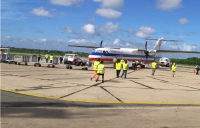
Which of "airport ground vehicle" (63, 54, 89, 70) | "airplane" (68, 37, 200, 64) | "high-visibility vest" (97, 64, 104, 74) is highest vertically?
"airplane" (68, 37, 200, 64)

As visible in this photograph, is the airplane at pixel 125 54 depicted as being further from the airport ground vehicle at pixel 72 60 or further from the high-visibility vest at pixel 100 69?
the high-visibility vest at pixel 100 69

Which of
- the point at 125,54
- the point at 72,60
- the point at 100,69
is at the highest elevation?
the point at 125,54

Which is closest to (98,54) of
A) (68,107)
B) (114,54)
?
(114,54)

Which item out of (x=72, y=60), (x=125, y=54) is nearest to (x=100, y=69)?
(x=72, y=60)

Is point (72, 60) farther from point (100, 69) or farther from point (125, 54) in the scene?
point (100, 69)

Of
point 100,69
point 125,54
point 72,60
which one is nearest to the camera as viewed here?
point 100,69

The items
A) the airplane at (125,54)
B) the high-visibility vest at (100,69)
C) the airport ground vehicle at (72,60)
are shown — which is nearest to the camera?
the high-visibility vest at (100,69)

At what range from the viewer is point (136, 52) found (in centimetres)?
3462

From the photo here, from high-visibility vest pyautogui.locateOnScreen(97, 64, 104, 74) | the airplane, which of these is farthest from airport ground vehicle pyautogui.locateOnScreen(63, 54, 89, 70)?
high-visibility vest pyautogui.locateOnScreen(97, 64, 104, 74)

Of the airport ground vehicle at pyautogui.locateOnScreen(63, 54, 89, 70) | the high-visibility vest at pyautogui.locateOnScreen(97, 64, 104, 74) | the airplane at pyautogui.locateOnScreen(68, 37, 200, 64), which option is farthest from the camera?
the airplane at pyautogui.locateOnScreen(68, 37, 200, 64)

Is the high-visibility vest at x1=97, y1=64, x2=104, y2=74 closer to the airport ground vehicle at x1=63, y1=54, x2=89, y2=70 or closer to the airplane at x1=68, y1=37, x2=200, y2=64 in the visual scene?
the airport ground vehicle at x1=63, y1=54, x2=89, y2=70

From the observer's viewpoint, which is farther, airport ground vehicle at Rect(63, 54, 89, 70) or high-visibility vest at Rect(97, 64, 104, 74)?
airport ground vehicle at Rect(63, 54, 89, 70)

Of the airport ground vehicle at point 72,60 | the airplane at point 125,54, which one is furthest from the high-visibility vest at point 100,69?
the airplane at point 125,54

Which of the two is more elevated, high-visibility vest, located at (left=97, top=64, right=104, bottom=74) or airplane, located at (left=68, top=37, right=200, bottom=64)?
airplane, located at (left=68, top=37, right=200, bottom=64)
